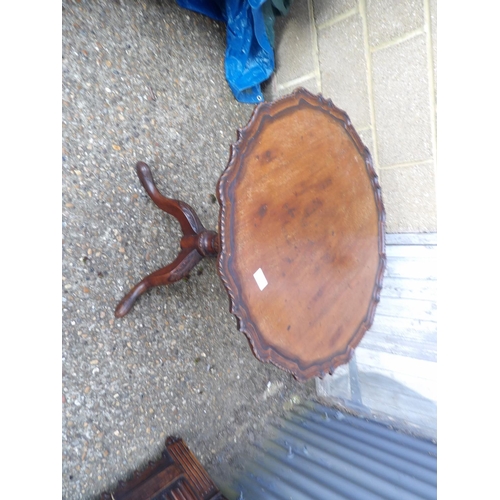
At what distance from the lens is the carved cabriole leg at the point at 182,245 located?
120 centimetres

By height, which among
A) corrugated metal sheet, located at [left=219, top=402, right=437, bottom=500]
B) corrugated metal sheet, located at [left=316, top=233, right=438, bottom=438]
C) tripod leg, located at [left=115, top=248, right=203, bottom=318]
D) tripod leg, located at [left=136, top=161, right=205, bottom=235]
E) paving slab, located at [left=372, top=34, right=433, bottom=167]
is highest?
paving slab, located at [left=372, top=34, right=433, bottom=167]

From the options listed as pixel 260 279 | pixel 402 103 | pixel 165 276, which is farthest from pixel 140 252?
pixel 402 103

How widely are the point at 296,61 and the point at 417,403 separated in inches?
68.2

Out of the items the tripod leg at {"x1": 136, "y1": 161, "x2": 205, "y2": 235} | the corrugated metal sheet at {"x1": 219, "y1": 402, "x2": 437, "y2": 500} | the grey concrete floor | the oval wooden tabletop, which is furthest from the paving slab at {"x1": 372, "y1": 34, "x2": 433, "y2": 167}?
the corrugated metal sheet at {"x1": 219, "y1": 402, "x2": 437, "y2": 500}

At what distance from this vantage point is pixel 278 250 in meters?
1.04

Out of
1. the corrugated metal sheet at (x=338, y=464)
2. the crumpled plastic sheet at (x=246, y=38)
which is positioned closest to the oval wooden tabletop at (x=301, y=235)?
the corrugated metal sheet at (x=338, y=464)

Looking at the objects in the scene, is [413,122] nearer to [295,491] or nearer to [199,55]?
[199,55]

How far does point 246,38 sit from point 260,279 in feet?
4.44

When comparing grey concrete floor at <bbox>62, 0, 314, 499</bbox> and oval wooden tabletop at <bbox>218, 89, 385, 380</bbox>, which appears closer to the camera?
oval wooden tabletop at <bbox>218, 89, 385, 380</bbox>

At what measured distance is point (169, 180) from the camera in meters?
1.62

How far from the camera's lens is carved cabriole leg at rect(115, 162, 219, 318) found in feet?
3.95

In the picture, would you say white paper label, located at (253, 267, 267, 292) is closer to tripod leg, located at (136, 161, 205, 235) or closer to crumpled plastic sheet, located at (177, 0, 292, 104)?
tripod leg, located at (136, 161, 205, 235)

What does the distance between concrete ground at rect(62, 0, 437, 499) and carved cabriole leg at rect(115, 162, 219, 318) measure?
0.24 ft

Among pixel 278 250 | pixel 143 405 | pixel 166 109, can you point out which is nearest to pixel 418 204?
pixel 278 250
